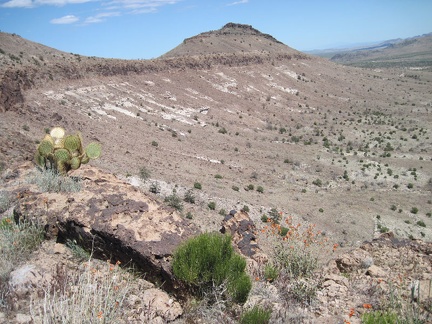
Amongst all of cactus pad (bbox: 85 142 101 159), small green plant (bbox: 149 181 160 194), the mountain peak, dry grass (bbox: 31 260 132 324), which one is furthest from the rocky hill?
the mountain peak

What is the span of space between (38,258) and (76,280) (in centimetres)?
100

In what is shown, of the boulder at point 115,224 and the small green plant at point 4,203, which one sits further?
the small green plant at point 4,203

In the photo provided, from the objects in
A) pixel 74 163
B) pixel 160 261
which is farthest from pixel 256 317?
pixel 74 163

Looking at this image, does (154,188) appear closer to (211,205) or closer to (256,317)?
(211,205)

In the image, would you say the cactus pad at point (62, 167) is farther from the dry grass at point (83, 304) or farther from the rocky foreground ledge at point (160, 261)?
the dry grass at point (83, 304)

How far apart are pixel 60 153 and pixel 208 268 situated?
236 inches

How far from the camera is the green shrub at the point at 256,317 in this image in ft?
14.1

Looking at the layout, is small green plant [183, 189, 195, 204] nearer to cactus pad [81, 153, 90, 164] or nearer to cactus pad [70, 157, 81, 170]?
cactus pad [81, 153, 90, 164]

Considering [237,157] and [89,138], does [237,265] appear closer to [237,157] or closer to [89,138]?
[89,138]

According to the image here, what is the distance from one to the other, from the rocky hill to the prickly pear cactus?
1309mm

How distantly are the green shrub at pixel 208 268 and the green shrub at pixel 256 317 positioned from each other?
15.5 inches

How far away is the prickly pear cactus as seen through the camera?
9117 mm

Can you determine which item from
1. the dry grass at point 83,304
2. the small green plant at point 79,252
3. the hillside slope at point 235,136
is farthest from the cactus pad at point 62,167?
the hillside slope at point 235,136

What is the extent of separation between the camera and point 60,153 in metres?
9.13
